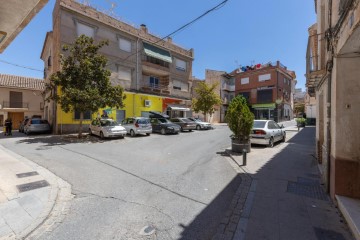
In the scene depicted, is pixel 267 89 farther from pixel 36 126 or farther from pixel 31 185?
pixel 31 185

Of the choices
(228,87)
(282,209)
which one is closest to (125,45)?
(282,209)

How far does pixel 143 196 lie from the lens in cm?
480

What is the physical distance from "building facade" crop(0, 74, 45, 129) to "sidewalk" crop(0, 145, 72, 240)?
2469 centimetres

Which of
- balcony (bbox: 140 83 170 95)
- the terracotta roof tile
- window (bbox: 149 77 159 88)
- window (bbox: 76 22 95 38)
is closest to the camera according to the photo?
window (bbox: 76 22 95 38)

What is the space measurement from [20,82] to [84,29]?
15679 millimetres

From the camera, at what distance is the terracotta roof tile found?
Result: 2621 centimetres

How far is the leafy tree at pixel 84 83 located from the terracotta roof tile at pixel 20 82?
15835 mm

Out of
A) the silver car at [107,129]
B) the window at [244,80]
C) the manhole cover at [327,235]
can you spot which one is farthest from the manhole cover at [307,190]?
the window at [244,80]

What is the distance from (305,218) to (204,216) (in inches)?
75.3

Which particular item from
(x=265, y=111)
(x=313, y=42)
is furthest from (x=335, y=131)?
(x=265, y=111)

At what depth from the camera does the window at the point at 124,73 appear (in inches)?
883

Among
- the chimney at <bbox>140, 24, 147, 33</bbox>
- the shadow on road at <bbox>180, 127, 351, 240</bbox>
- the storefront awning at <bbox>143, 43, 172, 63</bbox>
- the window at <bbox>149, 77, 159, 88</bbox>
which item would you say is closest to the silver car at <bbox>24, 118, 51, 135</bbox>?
the window at <bbox>149, 77, 159, 88</bbox>

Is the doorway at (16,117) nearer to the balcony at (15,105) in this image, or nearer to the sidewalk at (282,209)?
the balcony at (15,105)

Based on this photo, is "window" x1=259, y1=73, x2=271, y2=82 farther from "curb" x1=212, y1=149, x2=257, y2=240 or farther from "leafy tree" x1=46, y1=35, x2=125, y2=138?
"curb" x1=212, y1=149, x2=257, y2=240
